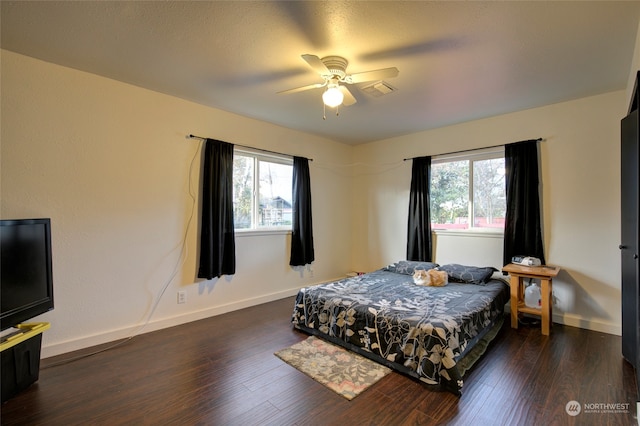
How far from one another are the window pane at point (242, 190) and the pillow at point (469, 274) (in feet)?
8.84

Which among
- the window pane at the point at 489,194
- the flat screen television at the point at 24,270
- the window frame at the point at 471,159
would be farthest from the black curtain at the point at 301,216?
the flat screen television at the point at 24,270

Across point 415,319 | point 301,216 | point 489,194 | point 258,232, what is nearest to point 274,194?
point 301,216

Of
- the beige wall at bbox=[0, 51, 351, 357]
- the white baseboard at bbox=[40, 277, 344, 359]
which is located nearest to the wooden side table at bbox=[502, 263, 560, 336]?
the white baseboard at bbox=[40, 277, 344, 359]

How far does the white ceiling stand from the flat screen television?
142 centimetres

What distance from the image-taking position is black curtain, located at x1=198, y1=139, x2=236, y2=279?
3.41 meters

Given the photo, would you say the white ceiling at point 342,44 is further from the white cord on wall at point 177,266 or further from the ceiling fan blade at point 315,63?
the white cord on wall at point 177,266

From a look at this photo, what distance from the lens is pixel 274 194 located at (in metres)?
4.33

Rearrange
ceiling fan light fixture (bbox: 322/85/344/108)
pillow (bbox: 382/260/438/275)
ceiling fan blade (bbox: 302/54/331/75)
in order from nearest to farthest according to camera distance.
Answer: ceiling fan blade (bbox: 302/54/331/75), ceiling fan light fixture (bbox: 322/85/344/108), pillow (bbox: 382/260/438/275)

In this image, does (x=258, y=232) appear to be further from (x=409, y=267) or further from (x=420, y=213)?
(x=420, y=213)

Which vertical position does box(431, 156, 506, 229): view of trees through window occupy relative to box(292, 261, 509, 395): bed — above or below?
above

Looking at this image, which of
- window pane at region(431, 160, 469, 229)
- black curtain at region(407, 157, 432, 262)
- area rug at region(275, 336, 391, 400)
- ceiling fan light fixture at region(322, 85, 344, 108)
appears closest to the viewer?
area rug at region(275, 336, 391, 400)

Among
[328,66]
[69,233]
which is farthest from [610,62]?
[69,233]

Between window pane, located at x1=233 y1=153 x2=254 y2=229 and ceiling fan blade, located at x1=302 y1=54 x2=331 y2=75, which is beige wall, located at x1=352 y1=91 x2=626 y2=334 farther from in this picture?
window pane, located at x1=233 y1=153 x2=254 y2=229

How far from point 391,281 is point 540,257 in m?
1.75
